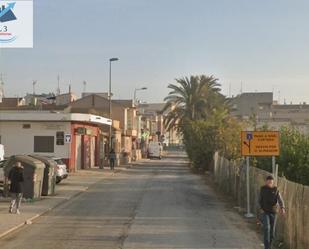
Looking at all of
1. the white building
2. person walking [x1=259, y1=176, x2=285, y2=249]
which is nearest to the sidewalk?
person walking [x1=259, y1=176, x2=285, y2=249]

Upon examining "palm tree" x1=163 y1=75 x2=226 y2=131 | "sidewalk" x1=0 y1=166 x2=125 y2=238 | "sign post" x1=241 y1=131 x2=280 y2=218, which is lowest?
"sidewalk" x1=0 y1=166 x2=125 y2=238

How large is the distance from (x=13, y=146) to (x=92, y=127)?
1087cm

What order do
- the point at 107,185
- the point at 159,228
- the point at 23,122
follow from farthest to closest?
the point at 23,122
the point at 107,185
the point at 159,228

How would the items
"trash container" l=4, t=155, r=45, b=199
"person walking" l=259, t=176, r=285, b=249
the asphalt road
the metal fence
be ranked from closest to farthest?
the metal fence < "person walking" l=259, t=176, r=285, b=249 < the asphalt road < "trash container" l=4, t=155, r=45, b=199

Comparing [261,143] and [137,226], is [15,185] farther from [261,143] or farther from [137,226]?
[261,143]

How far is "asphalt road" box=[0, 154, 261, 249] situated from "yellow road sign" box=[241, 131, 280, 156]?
2182 mm

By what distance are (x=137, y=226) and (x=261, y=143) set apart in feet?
17.5

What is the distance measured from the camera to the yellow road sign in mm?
19745

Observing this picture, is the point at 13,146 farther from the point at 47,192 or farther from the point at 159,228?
the point at 159,228

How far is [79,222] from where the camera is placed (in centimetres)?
1817

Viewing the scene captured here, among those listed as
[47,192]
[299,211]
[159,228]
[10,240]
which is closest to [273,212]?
[299,211]

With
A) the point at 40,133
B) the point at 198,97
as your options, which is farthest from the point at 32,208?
the point at 198,97

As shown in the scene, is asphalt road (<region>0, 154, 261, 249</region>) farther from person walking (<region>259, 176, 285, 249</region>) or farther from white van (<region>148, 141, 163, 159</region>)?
white van (<region>148, 141, 163, 159</region>)

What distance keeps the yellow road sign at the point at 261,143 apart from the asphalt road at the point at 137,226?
2.18m
